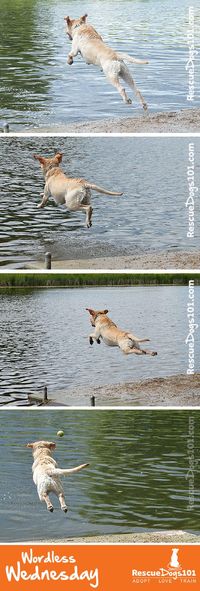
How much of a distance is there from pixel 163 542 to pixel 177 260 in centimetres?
150

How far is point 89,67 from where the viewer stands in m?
7.75

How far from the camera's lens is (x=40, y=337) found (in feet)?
27.3

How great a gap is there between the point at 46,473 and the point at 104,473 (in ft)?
4.82

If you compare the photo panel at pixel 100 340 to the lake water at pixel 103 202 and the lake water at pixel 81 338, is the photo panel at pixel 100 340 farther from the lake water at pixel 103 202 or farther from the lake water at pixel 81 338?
the lake water at pixel 103 202

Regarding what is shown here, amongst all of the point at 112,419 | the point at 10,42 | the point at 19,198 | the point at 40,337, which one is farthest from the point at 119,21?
the point at 112,419

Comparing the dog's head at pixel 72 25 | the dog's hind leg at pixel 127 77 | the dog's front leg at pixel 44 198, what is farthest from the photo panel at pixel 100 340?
the dog's head at pixel 72 25

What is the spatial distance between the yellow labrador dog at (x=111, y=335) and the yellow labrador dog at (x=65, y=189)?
2.05 ft
